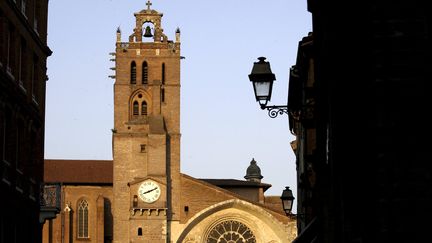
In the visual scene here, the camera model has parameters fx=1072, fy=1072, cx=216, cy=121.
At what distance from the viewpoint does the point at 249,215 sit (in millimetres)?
80938

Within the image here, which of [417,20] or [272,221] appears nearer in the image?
[417,20]

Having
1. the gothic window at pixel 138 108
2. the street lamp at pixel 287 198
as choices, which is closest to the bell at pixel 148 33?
the gothic window at pixel 138 108

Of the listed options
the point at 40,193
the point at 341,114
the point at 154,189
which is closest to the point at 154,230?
the point at 154,189

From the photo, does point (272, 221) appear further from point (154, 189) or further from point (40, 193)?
point (40, 193)

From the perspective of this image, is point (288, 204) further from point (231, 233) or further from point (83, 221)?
point (83, 221)

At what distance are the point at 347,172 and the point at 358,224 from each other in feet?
2.27

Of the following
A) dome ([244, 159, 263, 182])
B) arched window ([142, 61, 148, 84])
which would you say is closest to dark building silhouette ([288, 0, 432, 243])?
arched window ([142, 61, 148, 84])

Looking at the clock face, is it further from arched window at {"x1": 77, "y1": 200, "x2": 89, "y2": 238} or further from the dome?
the dome

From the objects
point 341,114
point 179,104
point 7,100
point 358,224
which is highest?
point 179,104

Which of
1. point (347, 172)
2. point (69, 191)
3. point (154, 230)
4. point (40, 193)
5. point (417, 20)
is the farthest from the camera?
point (69, 191)

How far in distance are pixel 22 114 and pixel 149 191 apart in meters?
48.9

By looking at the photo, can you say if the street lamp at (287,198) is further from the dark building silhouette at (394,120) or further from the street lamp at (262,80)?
the dark building silhouette at (394,120)

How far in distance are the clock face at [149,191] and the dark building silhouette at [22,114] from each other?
44.8 m

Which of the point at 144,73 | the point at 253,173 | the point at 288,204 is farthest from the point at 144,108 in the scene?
the point at 288,204
